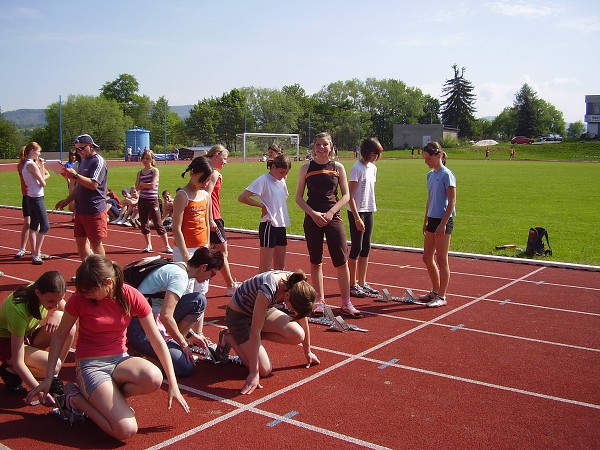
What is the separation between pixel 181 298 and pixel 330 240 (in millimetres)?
2130

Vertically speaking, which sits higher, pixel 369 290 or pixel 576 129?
pixel 576 129

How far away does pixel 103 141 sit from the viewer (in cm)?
5828

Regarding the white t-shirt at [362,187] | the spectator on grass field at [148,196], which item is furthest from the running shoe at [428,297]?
the spectator on grass field at [148,196]

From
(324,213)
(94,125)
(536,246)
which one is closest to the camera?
(324,213)

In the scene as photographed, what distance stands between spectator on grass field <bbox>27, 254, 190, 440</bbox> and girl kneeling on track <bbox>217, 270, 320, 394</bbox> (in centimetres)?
85

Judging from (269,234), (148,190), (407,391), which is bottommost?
(407,391)

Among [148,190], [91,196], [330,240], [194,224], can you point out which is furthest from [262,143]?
[194,224]

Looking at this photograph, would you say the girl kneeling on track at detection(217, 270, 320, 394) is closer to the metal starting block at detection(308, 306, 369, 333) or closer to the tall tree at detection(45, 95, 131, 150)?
the metal starting block at detection(308, 306, 369, 333)

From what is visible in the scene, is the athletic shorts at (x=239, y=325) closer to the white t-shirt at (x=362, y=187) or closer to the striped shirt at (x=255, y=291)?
the striped shirt at (x=255, y=291)

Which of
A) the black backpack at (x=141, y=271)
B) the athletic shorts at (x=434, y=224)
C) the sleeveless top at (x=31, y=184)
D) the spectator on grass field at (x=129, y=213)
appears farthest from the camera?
the spectator on grass field at (x=129, y=213)

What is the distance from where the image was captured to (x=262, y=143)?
64125 mm

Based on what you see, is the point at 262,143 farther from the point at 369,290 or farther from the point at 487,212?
the point at 369,290

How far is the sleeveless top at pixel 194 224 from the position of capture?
6.18 meters

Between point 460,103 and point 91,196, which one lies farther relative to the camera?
point 460,103
